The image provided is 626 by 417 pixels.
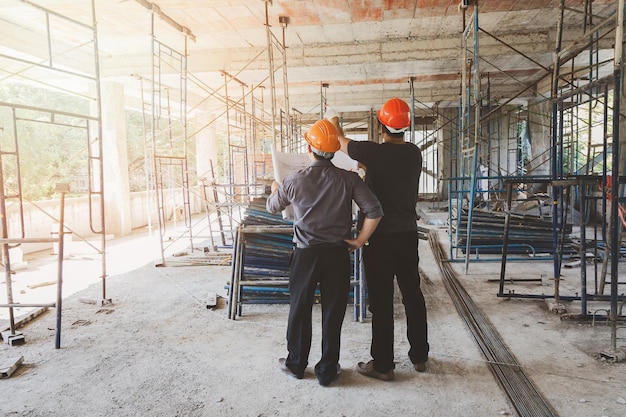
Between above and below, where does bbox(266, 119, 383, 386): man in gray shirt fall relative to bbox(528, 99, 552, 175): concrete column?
below

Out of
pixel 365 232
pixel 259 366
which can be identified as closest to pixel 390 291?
pixel 365 232

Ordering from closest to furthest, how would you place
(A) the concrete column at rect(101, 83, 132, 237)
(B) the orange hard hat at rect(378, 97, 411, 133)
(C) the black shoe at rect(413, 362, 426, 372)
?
(B) the orange hard hat at rect(378, 97, 411, 133)
(C) the black shoe at rect(413, 362, 426, 372)
(A) the concrete column at rect(101, 83, 132, 237)

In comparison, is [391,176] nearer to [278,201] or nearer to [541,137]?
[278,201]

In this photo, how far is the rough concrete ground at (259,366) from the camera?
287cm

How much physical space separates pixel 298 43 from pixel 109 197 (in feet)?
24.1

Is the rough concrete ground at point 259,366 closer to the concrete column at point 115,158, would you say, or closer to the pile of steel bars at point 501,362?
the pile of steel bars at point 501,362

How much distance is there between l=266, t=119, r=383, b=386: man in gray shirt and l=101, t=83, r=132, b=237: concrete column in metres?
10.2

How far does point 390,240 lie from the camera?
322 centimetres

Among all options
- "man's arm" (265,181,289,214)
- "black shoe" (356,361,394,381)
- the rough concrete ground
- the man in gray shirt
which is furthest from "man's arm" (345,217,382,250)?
the rough concrete ground

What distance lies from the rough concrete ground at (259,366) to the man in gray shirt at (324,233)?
1.38 feet

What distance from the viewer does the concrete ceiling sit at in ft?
23.4

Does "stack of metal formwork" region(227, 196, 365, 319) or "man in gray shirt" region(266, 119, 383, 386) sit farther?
"stack of metal formwork" region(227, 196, 365, 319)

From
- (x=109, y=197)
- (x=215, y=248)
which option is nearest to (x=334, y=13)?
(x=215, y=248)

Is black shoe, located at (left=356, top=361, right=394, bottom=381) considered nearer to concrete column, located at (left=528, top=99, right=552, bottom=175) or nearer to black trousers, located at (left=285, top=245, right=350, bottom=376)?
black trousers, located at (left=285, top=245, right=350, bottom=376)
